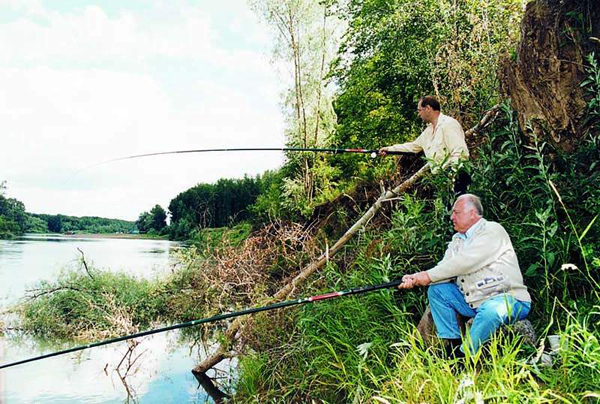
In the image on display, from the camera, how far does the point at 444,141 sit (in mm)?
5043

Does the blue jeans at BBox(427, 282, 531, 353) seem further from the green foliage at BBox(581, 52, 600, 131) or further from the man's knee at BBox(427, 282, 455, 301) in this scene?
the green foliage at BBox(581, 52, 600, 131)

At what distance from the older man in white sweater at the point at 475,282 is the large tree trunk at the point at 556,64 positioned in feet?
4.62

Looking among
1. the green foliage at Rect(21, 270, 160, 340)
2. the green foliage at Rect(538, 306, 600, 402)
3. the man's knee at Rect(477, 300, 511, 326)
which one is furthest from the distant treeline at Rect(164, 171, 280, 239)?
the green foliage at Rect(538, 306, 600, 402)

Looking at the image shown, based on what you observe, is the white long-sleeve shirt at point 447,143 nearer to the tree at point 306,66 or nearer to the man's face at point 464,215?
the man's face at point 464,215

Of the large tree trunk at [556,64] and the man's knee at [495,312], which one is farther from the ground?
the large tree trunk at [556,64]

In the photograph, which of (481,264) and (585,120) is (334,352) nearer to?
(481,264)

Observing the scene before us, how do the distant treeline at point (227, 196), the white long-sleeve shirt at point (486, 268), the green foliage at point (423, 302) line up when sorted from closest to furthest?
the green foliage at point (423, 302) < the white long-sleeve shirt at point (486, 268) < the distant treeline at point (227, 196)

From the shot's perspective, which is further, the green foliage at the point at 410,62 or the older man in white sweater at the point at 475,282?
the green foliage at the point at 410,62

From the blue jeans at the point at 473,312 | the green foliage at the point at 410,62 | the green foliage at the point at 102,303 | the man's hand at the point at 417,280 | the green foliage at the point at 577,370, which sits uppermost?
the green foliage at the point at 410,62

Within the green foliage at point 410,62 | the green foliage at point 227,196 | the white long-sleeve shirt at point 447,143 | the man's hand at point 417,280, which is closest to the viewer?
the man's hand at point 417,280

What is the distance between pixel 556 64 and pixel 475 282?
7.16 feet

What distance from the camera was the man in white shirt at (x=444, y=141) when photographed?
4785mm

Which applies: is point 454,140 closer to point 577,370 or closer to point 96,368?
point 577,370

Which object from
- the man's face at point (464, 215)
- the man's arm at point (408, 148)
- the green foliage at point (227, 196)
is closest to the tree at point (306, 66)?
the green foliage at point (227, 196)
